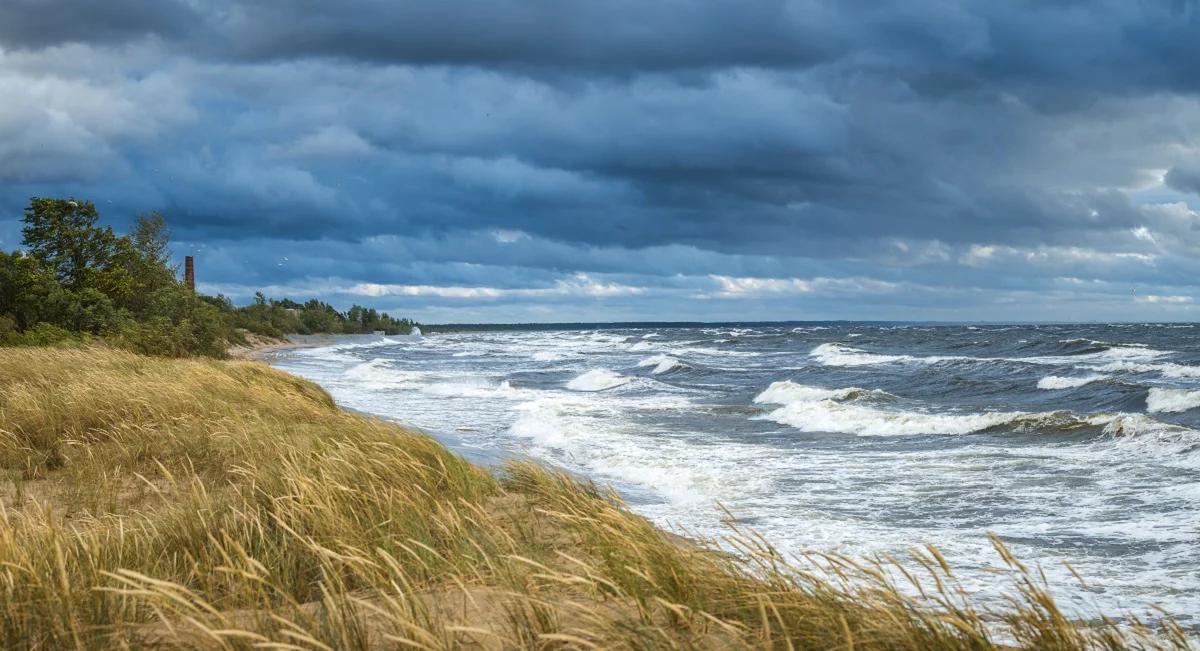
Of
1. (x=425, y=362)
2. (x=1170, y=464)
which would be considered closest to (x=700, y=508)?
(x=1170, y=464)

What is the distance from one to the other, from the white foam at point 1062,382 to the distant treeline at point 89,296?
97.3 feet

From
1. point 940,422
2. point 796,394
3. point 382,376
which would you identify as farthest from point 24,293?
point 940,422

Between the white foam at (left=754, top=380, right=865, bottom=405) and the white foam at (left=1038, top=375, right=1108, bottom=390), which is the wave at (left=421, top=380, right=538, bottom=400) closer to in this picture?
the white foam at (left=754, top=380, right=865, bottom=405)

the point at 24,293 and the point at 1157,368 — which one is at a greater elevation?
the point at 24,293

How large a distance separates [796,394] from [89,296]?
96.0 ft

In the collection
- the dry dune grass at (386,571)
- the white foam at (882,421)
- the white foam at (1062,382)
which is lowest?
the white foam at (882,421)

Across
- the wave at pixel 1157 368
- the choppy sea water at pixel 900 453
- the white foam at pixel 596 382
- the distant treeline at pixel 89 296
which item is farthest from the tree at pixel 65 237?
the wave at pixel 1157 368

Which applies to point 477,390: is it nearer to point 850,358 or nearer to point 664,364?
point 664,364

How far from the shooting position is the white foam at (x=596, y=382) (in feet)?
120

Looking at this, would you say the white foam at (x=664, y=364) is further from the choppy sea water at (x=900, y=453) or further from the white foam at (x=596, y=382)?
the white foam at (x=596, y=382)

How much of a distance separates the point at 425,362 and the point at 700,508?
146 feet

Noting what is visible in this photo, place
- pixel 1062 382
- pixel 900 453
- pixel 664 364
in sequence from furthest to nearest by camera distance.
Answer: pixel 664 364, pixel 1062 382, pixel 900 453

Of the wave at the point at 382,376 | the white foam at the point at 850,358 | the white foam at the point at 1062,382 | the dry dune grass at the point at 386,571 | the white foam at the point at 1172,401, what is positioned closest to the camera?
the dry dune grass at the point at 386,571

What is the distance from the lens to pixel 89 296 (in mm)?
38969
